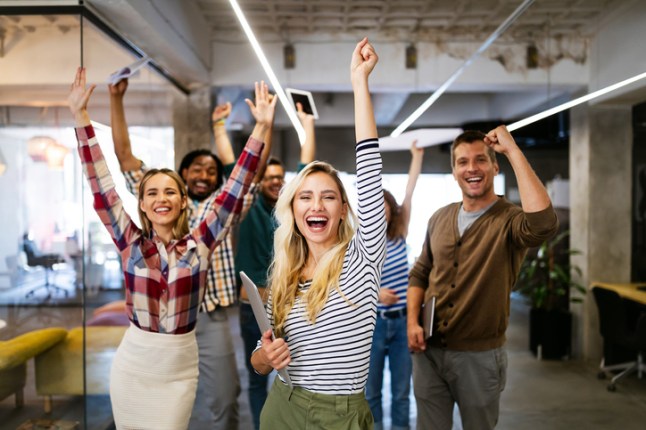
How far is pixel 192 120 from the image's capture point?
537 cm

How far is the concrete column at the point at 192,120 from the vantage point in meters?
5.34

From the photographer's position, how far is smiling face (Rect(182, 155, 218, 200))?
10.2 ft

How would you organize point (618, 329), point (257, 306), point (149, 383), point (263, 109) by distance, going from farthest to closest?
point (618, 329), point (263, 109), point (149, 383), point (257, 306)

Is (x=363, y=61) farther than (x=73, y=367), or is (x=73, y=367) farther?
(x=73, y=367)

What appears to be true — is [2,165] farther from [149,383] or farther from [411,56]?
[411,56]

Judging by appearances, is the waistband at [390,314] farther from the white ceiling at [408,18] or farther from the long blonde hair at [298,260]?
the white ceiling at [408,18]

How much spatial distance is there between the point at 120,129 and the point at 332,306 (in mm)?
1518

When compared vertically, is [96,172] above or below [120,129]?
below

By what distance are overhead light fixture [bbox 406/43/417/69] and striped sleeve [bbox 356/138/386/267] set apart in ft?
13.5

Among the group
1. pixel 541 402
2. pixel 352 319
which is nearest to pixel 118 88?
pixel 352 319

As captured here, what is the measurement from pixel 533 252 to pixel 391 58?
14.5 ft

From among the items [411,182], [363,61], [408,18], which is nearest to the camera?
[363,61]

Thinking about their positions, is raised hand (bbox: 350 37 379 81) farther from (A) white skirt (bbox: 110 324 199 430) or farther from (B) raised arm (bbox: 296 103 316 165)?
(A) white skirt (bbox: 110 324 199 430)

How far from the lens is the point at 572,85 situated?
5465 mm
